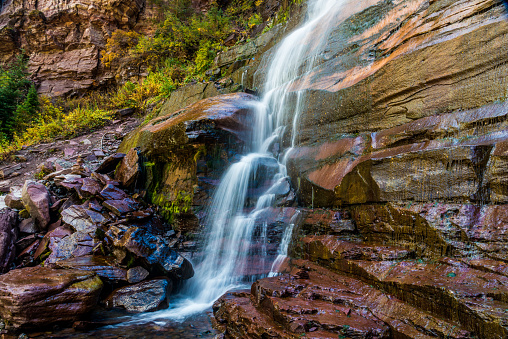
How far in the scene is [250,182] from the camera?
7309 millimetres

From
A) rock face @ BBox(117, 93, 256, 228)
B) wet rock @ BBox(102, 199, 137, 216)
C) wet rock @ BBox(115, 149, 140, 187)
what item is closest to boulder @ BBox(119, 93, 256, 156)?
rock face @ BBox(117, 93, 256, 228)

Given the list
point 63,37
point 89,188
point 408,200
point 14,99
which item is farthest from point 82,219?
point 63,37

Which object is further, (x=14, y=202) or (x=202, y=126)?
(x=14, y=202)

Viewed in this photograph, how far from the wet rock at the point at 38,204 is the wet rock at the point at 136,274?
11.5 feet

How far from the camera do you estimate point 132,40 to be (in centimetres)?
1956

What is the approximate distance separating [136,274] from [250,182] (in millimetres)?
3455

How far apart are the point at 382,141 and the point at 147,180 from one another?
6.81m

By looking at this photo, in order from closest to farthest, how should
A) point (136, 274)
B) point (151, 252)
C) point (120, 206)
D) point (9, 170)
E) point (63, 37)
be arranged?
point (136, 274) → point (151, 252) → point (120, 206) → point (9, 170) → point (63, 37)

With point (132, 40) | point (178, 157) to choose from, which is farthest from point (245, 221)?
point (132, 40)

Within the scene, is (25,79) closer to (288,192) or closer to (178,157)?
(178,157)

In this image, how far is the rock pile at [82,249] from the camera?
14.6 ft

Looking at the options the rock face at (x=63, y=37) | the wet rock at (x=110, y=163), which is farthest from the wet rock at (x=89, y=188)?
the rock face at (x=63, y=37)

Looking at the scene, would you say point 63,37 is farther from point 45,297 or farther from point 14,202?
point 45,297

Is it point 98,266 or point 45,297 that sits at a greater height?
point 98,266
